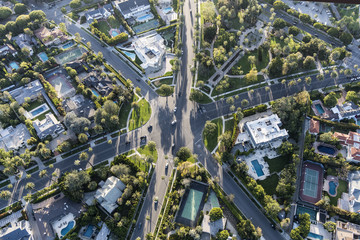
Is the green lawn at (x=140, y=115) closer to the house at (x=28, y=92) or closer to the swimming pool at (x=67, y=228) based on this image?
the swimming pool at (x=67, y=228)

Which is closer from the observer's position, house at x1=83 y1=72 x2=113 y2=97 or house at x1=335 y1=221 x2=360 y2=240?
house at x1=335 y1=221 x2=360 y2=240

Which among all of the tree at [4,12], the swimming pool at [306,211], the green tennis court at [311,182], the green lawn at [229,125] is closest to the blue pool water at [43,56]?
the tree at [4,12]

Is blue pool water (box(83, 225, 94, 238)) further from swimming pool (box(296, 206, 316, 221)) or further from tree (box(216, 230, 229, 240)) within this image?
swimming pool (box(296, 206, 316, 221))

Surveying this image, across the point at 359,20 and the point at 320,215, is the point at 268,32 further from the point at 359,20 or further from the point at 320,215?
the point at 320,215

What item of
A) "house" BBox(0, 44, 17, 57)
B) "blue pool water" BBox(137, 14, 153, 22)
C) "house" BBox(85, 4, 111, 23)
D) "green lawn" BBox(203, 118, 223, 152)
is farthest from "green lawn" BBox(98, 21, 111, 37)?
"green lawn" BBox(203, 118, 223, 152)

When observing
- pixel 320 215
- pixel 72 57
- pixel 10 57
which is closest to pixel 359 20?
pixel 320 215

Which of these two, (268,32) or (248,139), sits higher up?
(268,32)
